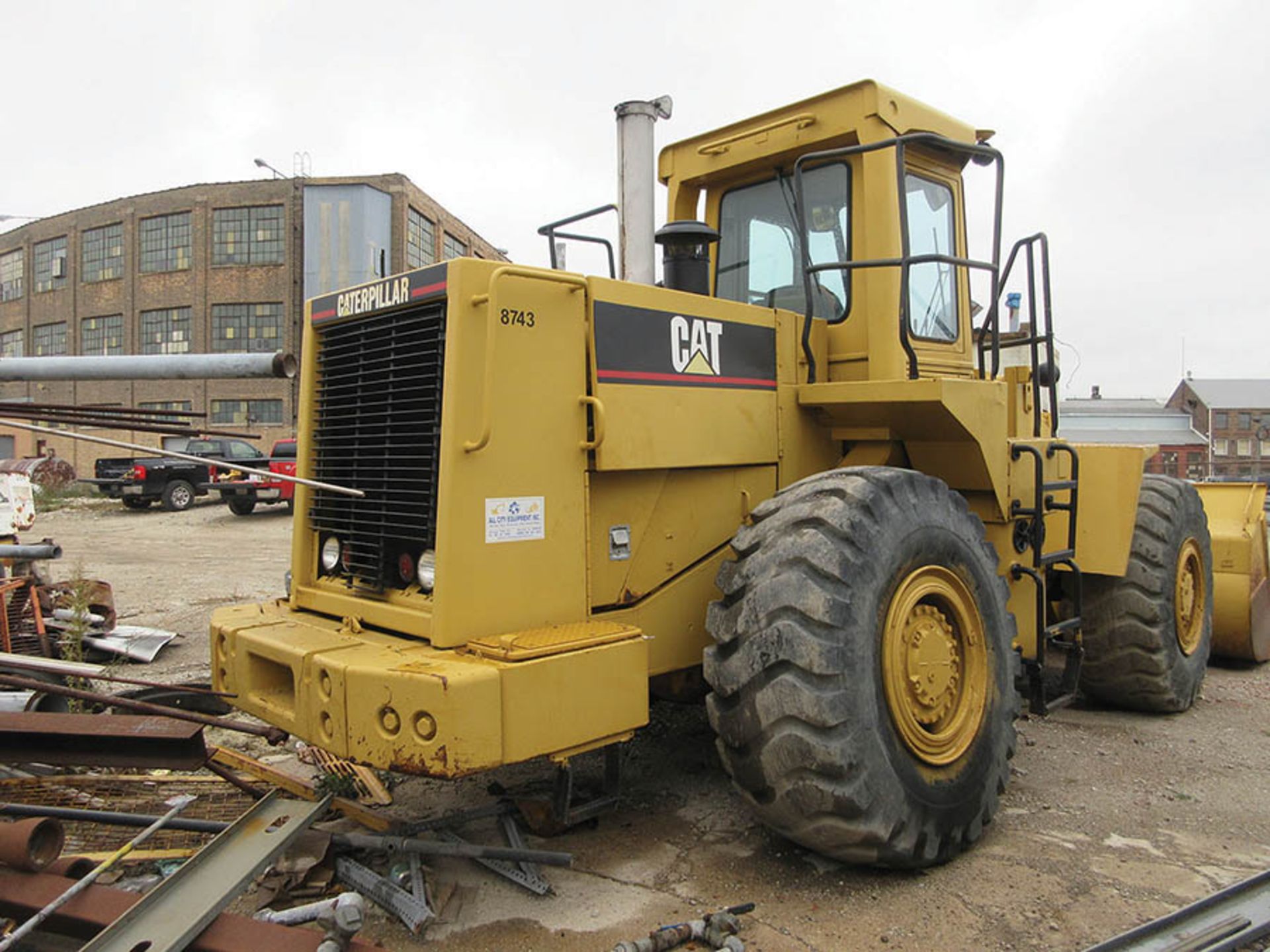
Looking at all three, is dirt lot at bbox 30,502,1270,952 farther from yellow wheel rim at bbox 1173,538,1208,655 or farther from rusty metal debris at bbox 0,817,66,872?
rusty metal debris at bbox 0,817,66,872

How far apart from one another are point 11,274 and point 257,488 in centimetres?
3199

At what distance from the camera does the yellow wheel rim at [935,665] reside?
12.1 feet

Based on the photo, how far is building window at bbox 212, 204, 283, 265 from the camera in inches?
1430

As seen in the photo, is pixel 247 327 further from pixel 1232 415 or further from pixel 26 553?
pixel 1232 415

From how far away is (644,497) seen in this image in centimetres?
400

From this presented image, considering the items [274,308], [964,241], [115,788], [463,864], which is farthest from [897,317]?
[274,308]

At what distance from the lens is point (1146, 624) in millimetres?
5766

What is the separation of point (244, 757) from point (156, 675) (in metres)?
2.99

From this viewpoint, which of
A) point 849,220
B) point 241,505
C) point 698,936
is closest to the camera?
point 698,936

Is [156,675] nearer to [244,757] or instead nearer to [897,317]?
[244,757]

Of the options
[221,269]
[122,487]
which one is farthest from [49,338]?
[122,487]

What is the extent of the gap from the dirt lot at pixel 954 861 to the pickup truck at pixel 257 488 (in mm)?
17399

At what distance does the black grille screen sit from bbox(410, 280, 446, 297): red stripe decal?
0.06m

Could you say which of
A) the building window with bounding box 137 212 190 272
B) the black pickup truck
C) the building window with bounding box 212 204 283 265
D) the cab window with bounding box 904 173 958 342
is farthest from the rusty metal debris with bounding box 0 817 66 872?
the building window with bounding box 137 212 190 272
